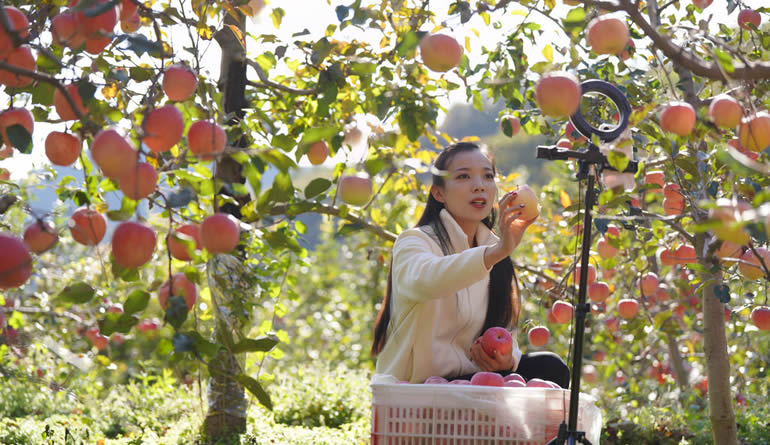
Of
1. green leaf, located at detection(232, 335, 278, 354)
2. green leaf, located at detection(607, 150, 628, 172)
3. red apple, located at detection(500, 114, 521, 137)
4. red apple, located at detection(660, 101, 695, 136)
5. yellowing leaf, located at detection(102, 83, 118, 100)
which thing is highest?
red apple, located at detection(500, 114, 521, 137)

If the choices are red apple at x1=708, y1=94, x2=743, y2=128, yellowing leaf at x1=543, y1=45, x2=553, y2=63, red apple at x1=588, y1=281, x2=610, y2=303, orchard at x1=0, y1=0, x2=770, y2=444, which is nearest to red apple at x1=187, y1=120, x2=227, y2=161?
orchard at x1=0, y1=0, x2=770, y2=444

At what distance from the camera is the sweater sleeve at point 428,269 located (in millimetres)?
1814

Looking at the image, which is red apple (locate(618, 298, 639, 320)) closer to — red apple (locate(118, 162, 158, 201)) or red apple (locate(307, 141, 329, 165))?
red apple (locate(307, 141, 329, 165))

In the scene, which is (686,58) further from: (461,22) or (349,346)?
(349,346)

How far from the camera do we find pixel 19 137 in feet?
4.65

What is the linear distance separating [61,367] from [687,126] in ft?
12.3

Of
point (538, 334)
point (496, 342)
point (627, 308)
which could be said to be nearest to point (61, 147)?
point (496, 342)

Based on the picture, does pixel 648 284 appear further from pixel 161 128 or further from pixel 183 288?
pixel 161 128

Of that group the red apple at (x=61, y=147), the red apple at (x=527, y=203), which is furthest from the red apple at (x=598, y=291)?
the red apple at (x=61, y=147)

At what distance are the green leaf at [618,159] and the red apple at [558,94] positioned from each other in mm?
131

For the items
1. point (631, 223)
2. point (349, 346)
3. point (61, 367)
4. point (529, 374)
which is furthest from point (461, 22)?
point (349, 346)

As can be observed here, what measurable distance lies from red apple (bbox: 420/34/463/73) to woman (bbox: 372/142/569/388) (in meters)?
0.46

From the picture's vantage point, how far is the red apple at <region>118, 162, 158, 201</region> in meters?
1.31

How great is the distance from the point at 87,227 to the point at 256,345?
0.42 meters
